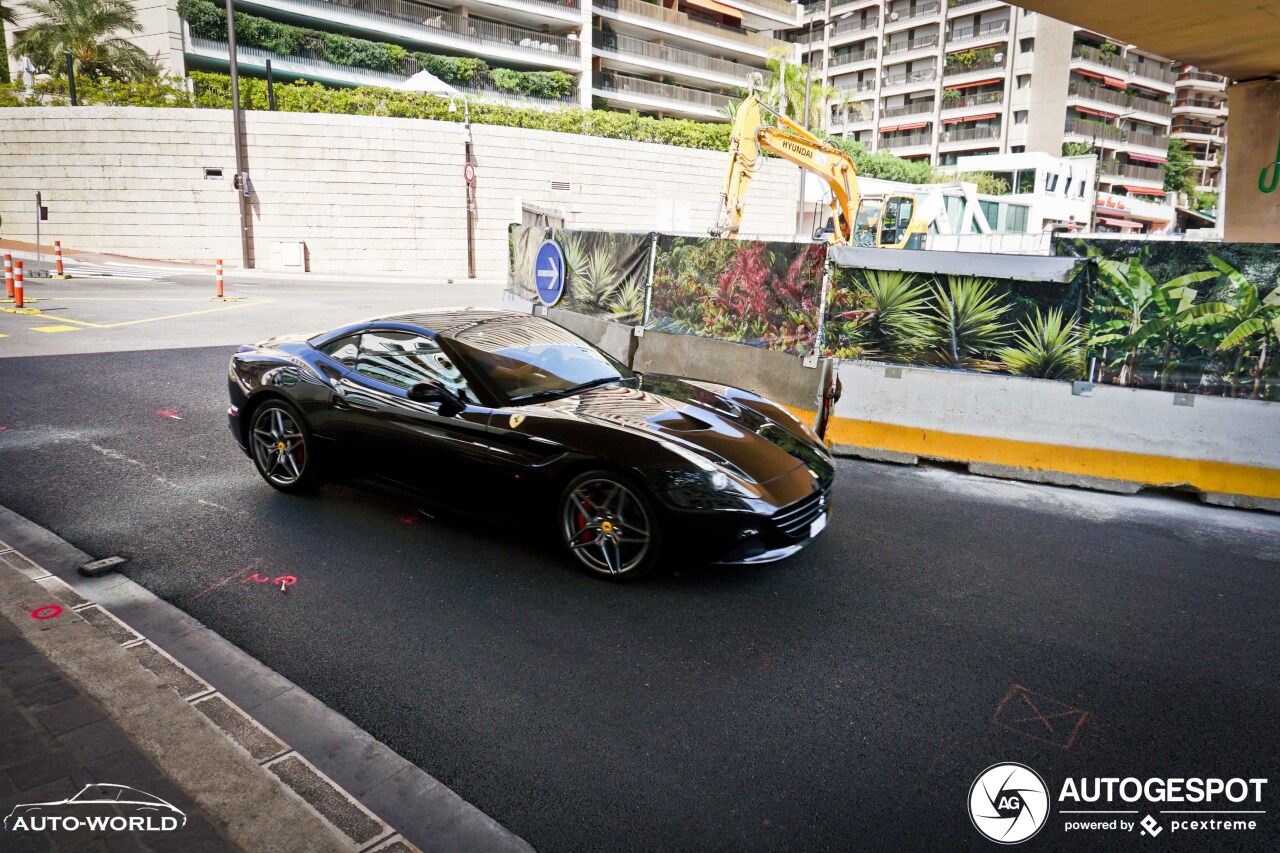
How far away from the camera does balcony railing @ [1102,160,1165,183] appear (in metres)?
66.6

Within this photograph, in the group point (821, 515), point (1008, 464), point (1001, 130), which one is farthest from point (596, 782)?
point (1001, 130)

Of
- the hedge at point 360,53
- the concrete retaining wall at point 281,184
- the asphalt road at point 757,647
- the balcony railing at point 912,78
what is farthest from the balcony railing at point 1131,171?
the asphalt road at point 757,647

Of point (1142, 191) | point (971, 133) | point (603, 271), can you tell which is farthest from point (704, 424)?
point (1142, 191)

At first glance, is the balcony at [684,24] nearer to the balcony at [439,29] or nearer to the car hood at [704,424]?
the balcony at [439,29]

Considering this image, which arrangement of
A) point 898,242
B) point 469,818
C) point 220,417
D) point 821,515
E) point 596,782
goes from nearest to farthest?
point 469,818, point 596,782, point 821,515, point 220,417, point 898,242

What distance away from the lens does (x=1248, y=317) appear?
6.40m

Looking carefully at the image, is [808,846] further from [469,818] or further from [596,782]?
[469,818]

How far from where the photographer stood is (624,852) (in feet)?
8.57

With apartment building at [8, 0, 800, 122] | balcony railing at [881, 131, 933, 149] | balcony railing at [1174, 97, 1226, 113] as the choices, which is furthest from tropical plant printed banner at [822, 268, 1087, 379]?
balcony railing at [1174, 97, 1226, 113]

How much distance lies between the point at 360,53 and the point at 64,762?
4289 cm

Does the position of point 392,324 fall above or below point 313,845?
above

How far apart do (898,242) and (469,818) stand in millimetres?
23899

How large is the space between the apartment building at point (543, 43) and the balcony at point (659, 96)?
0.07 m

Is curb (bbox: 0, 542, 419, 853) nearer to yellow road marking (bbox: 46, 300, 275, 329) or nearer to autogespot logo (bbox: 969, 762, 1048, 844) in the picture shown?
autogespot logo (bbox: 969, 762, 1048, 844)
